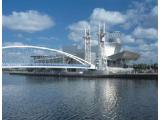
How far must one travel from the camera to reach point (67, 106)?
1625cm

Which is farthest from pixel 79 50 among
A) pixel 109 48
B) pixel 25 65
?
pixel 25 65

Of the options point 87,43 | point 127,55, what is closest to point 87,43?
point 87,43

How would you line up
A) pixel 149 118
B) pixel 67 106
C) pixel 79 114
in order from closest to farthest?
pixel 149 118, pixel 79 114, pixel 67 106

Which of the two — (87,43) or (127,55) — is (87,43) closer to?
(87,43)

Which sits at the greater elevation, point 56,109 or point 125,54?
point 125,54

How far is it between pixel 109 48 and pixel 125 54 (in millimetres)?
6893

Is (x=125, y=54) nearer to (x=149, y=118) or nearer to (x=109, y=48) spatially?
(x=109, y=48)

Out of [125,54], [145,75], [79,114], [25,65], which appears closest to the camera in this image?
[79,114]

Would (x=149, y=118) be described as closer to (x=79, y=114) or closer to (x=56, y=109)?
(x=79, y=114)

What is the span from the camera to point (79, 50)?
86.4 metres

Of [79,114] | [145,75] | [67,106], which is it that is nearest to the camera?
[79,114]

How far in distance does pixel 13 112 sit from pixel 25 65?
128 feet

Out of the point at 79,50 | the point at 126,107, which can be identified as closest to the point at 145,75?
the point at 126,107

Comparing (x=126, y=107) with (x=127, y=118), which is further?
(x=126, y=107)
